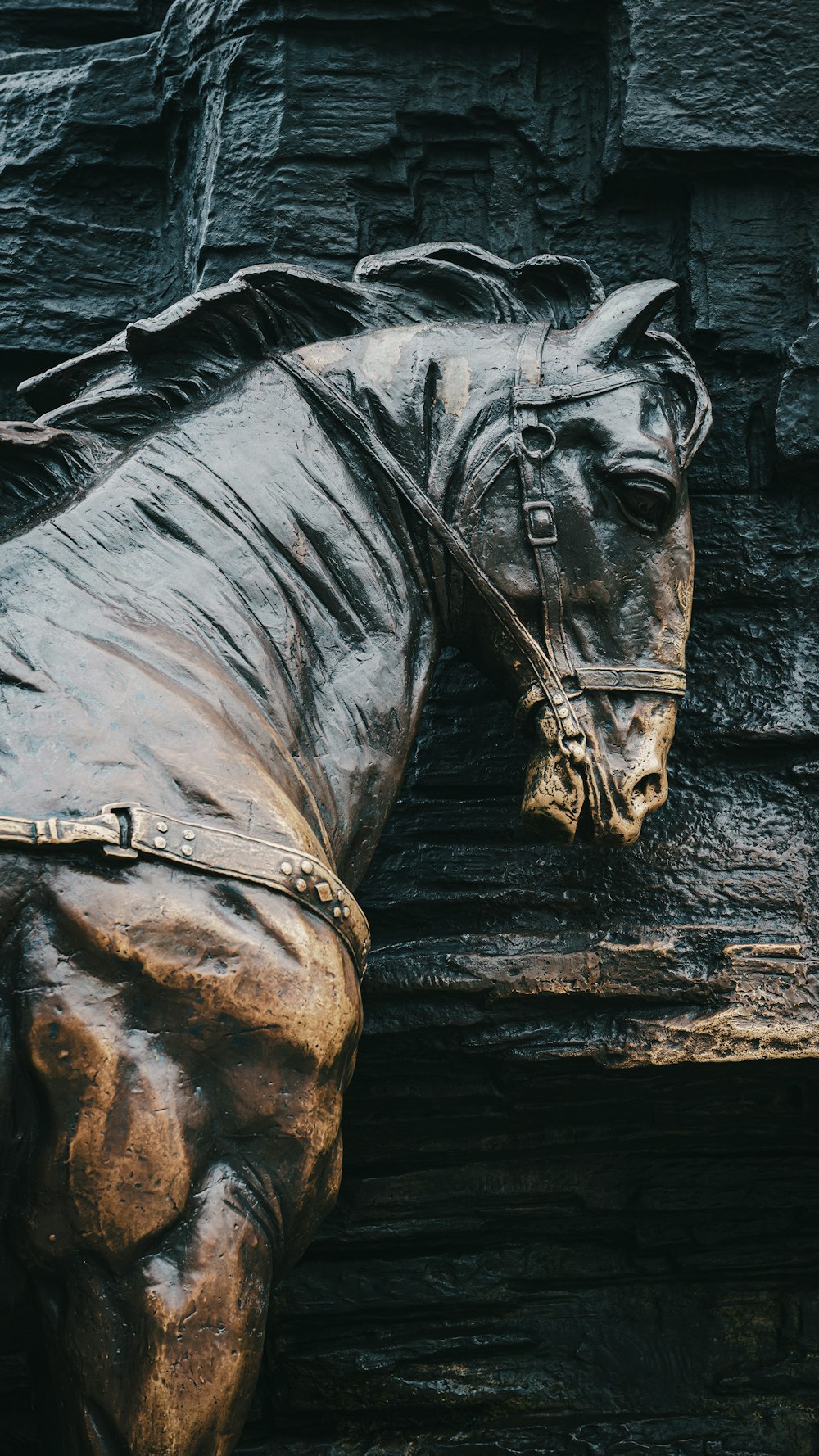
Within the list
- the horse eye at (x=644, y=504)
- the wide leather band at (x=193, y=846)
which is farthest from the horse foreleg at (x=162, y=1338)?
the horse eye at (x=644, y=504)

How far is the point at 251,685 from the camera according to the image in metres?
2.08

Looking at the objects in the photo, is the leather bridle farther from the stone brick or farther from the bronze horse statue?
the stone brick

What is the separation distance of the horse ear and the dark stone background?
0.53 meters

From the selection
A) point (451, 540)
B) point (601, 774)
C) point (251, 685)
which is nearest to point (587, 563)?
Answer: point (451, 540)

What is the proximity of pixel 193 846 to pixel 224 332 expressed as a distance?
2.83 ft

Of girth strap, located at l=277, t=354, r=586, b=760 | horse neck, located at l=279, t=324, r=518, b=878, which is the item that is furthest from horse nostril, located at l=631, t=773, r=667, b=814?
horse neck, located at l=279, t=324, r=518, b=878

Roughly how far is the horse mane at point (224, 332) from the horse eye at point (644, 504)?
374mm

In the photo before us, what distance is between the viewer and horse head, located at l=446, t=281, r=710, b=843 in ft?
7.32

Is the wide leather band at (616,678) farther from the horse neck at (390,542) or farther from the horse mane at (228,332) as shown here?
the horse mane at (228,332)

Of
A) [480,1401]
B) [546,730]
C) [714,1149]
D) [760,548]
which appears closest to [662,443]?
[546,730]

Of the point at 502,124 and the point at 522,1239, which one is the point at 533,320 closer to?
the point at 502,124

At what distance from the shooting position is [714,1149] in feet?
9.33

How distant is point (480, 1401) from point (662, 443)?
1.76 metres

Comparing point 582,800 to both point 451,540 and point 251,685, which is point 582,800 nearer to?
point 451,540
